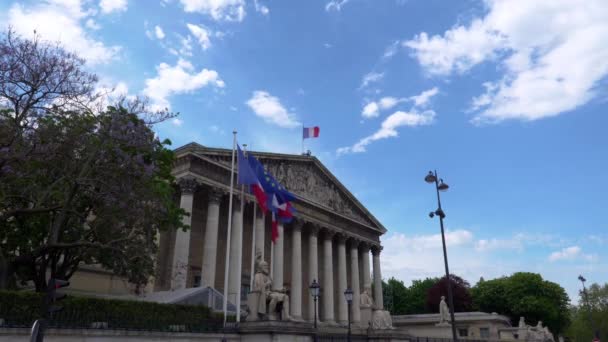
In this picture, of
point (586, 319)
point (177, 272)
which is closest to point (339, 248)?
point (177, 272)

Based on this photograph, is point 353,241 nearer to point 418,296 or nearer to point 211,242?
point 211,242

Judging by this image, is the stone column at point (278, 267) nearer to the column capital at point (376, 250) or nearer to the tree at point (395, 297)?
the column capital at point (376, 250)

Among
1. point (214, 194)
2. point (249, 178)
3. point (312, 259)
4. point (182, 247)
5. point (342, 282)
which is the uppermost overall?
point (214, 194)

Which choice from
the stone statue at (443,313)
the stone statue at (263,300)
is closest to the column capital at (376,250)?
the stone statue at (443,313)

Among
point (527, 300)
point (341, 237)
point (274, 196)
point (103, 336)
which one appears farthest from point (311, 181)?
point (527, 300)

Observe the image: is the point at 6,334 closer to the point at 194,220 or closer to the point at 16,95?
the point at 16,95

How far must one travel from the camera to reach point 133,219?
18656 millimetres

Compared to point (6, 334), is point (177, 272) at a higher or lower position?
higher

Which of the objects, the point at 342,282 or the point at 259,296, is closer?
the point at 259,296

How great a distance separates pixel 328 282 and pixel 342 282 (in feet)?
8.85

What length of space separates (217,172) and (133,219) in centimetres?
1667

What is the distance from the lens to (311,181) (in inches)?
1811

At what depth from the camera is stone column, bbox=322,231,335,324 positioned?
43.2 metres

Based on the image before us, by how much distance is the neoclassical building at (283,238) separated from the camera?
108 ft
